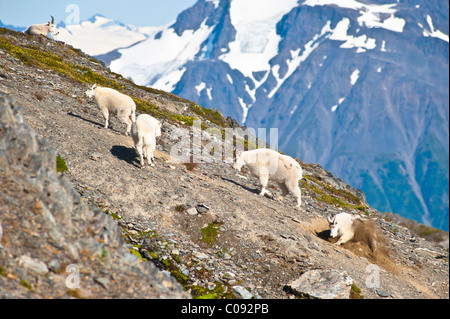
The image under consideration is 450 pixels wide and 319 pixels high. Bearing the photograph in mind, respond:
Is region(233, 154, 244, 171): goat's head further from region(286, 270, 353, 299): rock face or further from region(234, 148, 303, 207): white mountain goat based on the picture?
region(286, 270, 353, 299): rock face

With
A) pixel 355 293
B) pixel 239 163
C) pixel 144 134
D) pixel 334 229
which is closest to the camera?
pixel 355 293

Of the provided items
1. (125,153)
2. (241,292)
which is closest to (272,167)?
(125,153)

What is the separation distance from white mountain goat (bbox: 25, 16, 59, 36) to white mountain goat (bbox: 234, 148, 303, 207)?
3617cm

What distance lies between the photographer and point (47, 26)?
149 ft

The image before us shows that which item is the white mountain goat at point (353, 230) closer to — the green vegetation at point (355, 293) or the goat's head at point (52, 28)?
the green vegetation at point (355, 293)

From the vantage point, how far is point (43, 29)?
149 feet

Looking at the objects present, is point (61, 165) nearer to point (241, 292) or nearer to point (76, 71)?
point (241, 292)

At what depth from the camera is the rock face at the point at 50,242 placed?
24.5 feet

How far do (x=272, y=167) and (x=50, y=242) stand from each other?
14830 mm

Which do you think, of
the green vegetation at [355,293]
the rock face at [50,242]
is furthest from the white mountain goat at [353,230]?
the rock face at [50,242]

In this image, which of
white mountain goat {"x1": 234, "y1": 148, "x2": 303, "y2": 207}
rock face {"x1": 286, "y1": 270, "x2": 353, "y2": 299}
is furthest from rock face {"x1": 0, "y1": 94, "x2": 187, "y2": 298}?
white mountain goat {"x1": 234, "y1": 148, "x2": 303, "y2": 207}

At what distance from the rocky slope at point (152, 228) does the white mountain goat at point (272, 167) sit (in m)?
1.21
